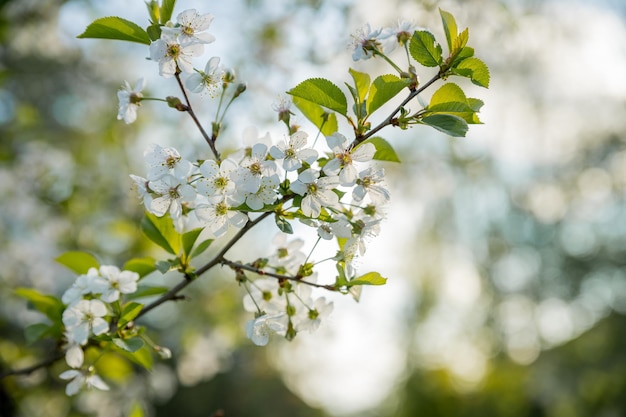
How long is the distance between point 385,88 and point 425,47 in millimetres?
92

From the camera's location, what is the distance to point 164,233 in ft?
3.67

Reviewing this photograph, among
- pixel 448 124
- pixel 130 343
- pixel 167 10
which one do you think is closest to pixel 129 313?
pixel 130 343

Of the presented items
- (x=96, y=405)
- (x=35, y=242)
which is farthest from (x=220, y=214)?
(x=96, y=405)

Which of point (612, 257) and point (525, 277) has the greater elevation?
point (612, 257)

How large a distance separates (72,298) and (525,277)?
491 inches

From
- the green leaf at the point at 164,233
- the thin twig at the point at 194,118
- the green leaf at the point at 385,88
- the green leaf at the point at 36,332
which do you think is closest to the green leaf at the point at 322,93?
the green leaf at the point at 385,88

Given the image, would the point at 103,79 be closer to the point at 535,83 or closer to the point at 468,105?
the point at 468,105

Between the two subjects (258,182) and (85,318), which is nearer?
(258,182)

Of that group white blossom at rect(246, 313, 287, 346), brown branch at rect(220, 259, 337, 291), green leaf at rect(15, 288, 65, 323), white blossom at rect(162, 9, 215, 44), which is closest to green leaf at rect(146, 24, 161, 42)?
white blossom at rect(162, 9, 215, 44)

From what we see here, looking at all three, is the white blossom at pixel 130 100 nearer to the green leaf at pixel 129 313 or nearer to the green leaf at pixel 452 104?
the green leaf at pixel 129 313

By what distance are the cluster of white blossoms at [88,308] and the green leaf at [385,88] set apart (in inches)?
21.1

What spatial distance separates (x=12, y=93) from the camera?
5.00 metres

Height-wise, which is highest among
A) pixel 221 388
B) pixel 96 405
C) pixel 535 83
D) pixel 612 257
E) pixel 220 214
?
pixel 535 83

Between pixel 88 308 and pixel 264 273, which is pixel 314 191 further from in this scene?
pixel 88 308
